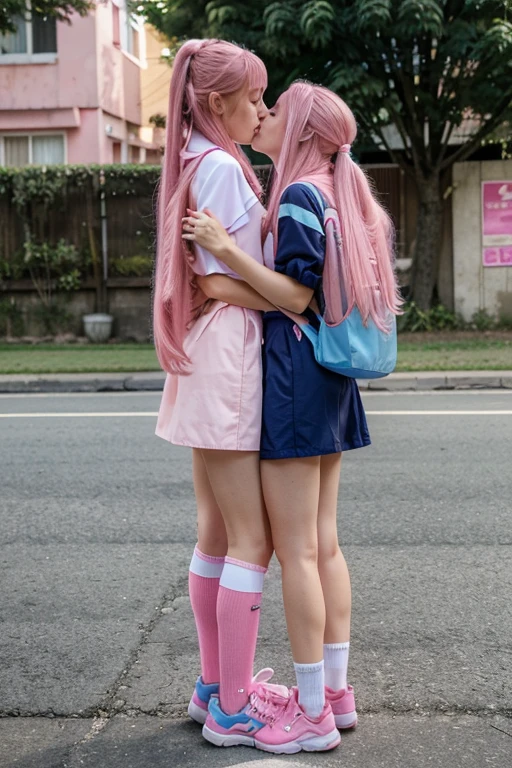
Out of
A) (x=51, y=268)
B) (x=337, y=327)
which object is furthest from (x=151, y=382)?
(x=337, y=327)

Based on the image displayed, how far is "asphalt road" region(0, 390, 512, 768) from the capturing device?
2924 mm

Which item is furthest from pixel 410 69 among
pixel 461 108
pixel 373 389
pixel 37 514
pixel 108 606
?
pixel 108 606

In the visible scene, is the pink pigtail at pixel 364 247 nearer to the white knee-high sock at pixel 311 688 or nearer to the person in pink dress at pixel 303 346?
the person in pink dress at pixel 303 346

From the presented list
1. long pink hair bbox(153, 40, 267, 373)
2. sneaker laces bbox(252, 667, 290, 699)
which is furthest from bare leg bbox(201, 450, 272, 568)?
sneaker laces bbox(252, 667, 290, 699)

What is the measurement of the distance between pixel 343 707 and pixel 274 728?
0.74ft

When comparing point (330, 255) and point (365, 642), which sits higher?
point (330, 255)

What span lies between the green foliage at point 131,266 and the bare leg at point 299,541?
45.6ft

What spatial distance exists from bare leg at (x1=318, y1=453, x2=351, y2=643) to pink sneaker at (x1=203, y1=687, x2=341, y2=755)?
0.69 feet

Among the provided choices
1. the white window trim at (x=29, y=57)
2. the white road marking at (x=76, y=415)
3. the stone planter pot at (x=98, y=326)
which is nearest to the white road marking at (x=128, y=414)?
the white road marking at (x=76, y=415)

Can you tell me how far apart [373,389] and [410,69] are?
5.96 m

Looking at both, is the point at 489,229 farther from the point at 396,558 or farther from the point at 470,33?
the point at 396,558

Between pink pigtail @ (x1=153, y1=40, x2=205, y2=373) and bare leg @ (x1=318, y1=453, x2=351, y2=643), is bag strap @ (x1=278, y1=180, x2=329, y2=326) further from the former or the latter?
bare leg @ (x1=318, y1=453, x2=351, y2=643)

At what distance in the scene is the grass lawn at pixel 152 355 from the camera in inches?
484

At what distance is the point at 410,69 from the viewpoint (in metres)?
15.0
